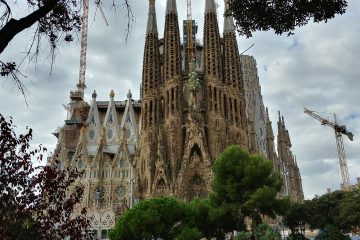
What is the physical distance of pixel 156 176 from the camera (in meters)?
40.8

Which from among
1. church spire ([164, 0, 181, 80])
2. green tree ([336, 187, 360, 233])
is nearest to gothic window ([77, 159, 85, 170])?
church spire ([164, 0, 181, 80])

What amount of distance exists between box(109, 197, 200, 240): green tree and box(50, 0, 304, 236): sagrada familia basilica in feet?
33.5

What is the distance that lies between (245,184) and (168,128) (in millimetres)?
18380

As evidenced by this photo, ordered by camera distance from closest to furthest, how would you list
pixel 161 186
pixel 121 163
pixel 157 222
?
1. pixel 157 222
2. pixel 161 186
3. pixel 121 163

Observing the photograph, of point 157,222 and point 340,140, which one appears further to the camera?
point 340,140

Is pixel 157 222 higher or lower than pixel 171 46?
lower

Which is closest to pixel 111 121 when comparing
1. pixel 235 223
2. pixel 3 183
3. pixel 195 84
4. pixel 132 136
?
pixel 132 136

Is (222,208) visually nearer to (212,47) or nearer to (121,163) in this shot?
(212,47)

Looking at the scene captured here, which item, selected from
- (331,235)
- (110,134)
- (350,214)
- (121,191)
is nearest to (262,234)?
(331,235)

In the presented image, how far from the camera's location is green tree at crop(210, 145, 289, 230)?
2538cm

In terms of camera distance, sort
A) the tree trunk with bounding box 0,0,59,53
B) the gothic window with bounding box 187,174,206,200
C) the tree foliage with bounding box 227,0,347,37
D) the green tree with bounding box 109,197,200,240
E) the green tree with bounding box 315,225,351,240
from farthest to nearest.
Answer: the gothic window with bounding box 187,174,206,200 → the green tree with bounding box 109,197,200,240 → the green tree with bounding box 315,225,351,240 → the tree foliage with bounding box 227,0,347,37 → the tree trunk with bounding box 0,0,59,53

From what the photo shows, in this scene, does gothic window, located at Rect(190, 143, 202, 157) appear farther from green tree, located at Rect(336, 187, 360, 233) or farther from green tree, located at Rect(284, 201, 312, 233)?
green tree, located at Rect(336, 187, 360, 233)

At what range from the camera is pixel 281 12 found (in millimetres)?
7414

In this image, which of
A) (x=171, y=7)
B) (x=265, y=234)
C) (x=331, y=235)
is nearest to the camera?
(x=265, y=234)
